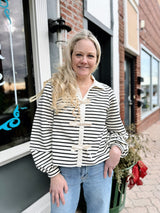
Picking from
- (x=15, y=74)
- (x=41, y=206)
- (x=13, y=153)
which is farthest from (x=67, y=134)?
(x=41, y=206)

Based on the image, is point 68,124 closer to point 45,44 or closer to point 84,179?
point 84,179

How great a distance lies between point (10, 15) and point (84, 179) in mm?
1687

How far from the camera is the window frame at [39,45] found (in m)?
1.67

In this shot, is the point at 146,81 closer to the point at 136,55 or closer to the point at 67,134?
the point at 136,55

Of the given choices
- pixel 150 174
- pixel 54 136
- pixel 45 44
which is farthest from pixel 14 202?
pixel 150 174

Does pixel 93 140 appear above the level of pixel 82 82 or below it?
below

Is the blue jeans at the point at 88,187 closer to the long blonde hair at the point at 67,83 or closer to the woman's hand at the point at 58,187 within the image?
the woman's hand at the point at 58,187

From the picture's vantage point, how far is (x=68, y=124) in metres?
1.01

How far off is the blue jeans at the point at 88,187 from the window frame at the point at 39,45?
77cm

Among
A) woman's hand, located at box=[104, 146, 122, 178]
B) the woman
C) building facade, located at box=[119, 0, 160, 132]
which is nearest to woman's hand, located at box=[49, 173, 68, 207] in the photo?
the woman

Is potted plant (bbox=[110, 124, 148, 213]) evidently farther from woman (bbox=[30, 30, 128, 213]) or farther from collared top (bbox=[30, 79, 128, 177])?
collared top (bbox=[30, 79, 128, 177])

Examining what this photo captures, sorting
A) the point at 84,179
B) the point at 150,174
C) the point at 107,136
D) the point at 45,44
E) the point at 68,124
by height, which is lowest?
the point at 150,174

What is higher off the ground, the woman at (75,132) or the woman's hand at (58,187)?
the woman at (75,132)

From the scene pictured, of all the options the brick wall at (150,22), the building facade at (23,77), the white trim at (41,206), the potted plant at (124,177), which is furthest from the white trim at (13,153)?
the brick wall at (150,22)
